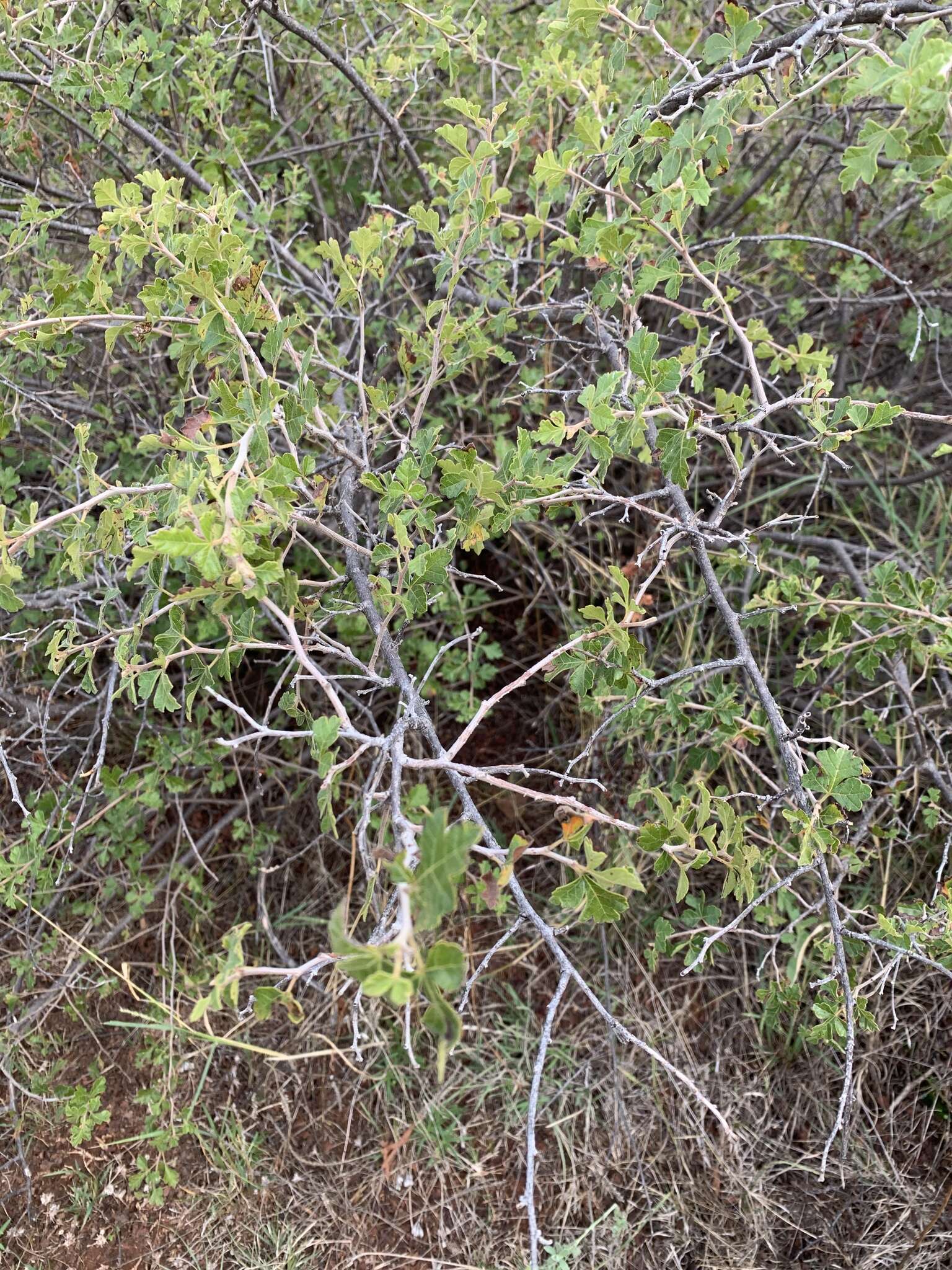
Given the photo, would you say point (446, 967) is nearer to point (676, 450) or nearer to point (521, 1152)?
point (676, 450)

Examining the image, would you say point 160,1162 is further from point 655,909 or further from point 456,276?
point 456,276

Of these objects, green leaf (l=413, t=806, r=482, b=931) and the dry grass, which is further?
the dry grass

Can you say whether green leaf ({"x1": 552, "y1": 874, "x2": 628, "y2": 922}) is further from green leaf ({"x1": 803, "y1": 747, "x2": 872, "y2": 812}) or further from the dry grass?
the dry grass

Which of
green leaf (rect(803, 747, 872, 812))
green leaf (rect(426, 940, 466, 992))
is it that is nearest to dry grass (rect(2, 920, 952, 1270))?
green leaf (rect(803, 747, 872, 812))

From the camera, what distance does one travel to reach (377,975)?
638mm

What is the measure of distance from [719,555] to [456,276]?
602 millimetres

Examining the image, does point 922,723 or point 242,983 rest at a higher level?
point 922,723

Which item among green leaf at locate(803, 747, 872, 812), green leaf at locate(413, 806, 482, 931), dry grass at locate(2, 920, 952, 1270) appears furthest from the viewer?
dry grass at locate(2, 920, 952, 1270)

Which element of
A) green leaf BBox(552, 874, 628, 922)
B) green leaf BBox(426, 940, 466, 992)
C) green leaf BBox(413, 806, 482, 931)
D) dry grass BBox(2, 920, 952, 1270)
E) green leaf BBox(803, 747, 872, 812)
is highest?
green leaf BBox(413, 806, 482, 931)

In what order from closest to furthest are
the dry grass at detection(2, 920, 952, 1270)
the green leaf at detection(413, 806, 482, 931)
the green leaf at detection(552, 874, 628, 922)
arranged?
1. the green leaf at detection(413, 806, 482, 931)
2. the green leaf at detection(552, 874, 628, 922)
3. the dry grass at detection(2, 920, 952, 1270)

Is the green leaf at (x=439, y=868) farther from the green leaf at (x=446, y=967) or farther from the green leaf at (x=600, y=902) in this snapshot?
the green leaf at (x=600, y=902)

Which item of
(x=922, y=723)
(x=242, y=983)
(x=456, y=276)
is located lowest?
(x=242, y=983)

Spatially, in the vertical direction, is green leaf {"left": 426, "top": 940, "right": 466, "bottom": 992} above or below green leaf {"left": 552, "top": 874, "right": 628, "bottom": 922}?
above

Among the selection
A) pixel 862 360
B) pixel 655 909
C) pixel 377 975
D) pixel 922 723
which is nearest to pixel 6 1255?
pixel 655 909
